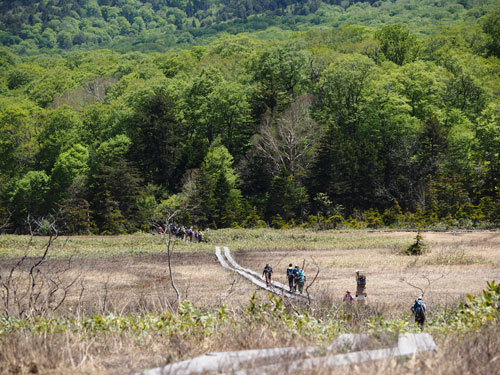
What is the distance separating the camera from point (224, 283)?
90.4ft

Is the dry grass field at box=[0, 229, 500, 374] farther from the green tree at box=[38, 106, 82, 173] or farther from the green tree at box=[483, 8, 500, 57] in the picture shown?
the green tree at box=[483, 8, 500, 57]

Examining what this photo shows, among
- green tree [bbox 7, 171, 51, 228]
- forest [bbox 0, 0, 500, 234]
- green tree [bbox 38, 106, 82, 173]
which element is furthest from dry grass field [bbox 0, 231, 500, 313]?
green tree [bbox 38, 106, 82, 173]

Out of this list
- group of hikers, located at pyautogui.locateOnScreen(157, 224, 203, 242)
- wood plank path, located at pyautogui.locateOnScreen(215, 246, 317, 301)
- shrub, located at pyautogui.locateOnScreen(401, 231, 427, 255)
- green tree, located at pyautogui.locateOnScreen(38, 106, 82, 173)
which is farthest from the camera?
green tree, located at pyautogui.locateOnScreen(38, 106, 82, 173)

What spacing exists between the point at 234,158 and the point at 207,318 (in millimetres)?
67117

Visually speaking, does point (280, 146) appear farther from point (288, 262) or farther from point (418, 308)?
point (418, 308)

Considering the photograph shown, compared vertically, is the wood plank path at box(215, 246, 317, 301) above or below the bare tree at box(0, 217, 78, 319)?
below

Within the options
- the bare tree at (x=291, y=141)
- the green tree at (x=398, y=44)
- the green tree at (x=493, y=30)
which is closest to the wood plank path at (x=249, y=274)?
the bare tree at (x=291, y=141)

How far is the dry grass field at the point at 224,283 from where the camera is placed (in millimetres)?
7141

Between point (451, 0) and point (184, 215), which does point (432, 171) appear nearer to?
point (184, 215)

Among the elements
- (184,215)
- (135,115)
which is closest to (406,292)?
(184,215)

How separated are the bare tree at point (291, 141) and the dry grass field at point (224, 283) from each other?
15.8 meters

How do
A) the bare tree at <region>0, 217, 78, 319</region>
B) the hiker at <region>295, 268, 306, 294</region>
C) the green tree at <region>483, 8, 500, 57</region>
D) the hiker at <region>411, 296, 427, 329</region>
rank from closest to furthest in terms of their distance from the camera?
1. the bare tree at <region>0, 217, 78, 319</region>
2. the hiker at <region>411, 296, 427, 329</region>
3. the hiker at <region>295, 268, 306, 294</region>
4. the green tree at <region>483, 8, 500, 57</region>

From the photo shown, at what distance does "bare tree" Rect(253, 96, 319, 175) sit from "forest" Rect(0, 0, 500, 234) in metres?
0.19

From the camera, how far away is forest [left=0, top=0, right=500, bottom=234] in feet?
198
